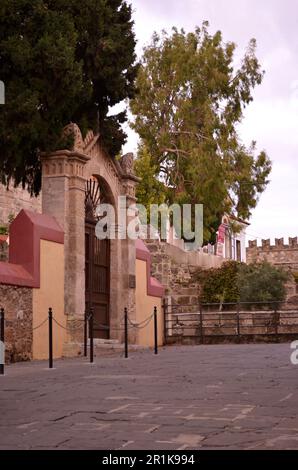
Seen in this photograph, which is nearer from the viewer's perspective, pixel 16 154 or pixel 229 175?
pixel 16 154

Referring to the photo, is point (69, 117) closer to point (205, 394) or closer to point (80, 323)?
Answer: point (80, 323)

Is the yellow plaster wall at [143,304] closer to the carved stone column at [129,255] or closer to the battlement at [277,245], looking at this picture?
the carved stone column at [129,255]

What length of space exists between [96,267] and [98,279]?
318 mm

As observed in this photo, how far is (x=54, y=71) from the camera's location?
15078 millimetres

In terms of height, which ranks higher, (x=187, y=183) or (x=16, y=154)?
(x=187, y=183)

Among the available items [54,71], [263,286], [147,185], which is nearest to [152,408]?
[54,71]

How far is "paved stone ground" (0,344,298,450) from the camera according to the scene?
17.5ft

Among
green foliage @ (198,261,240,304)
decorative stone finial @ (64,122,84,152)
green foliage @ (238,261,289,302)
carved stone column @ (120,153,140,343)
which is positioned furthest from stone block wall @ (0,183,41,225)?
decorative stone finial @ (64,122,84,152)

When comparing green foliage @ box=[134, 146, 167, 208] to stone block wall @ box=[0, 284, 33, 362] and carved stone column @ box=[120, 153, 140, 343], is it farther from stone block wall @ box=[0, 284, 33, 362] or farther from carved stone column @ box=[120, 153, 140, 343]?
stone block wall @ box=[0, 284, 33, 362]

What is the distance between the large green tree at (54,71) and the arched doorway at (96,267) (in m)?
1.33

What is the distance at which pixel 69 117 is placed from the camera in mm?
16719
